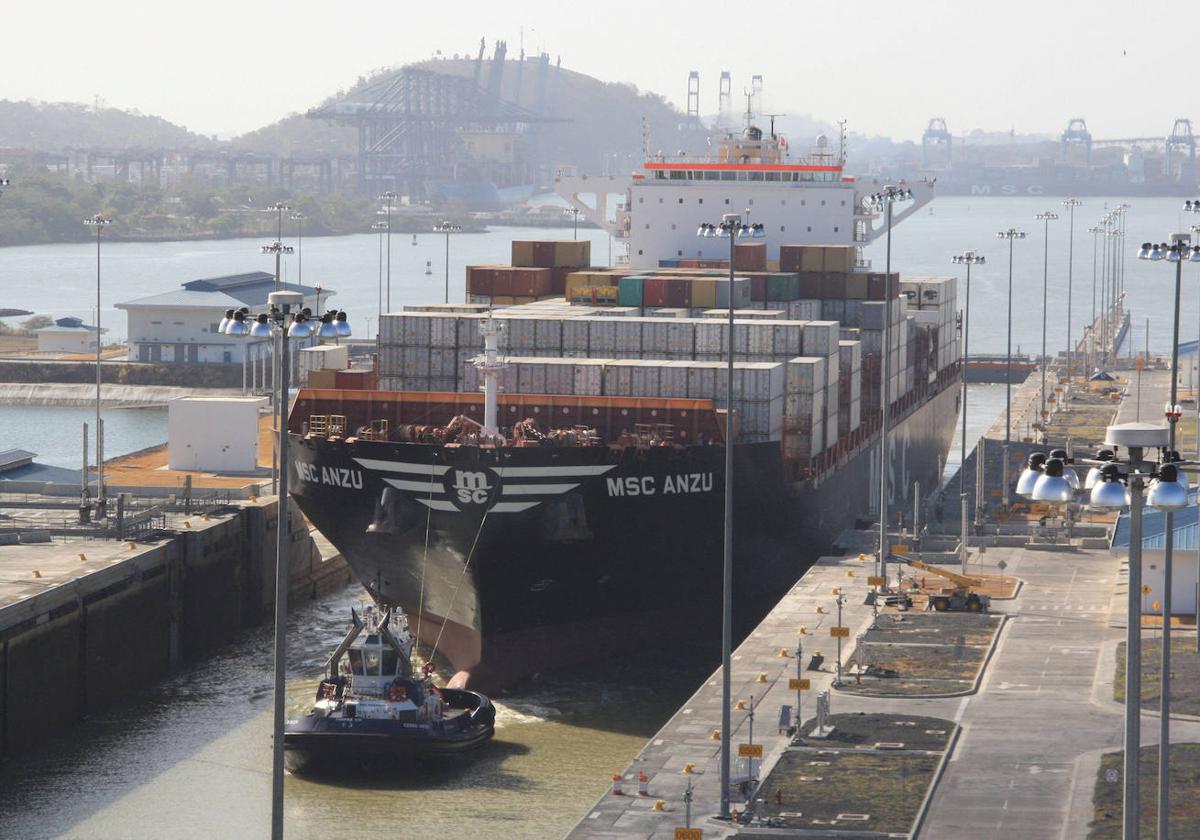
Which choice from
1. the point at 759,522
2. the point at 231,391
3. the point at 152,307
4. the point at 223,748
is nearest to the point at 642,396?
the point at 759,522

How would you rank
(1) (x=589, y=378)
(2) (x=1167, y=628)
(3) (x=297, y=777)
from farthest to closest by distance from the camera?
(1) (x=589, y=378) → (3) (x=297, y=777) → (2) (x=1167, y=628)

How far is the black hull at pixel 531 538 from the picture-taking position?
3756 centimetres

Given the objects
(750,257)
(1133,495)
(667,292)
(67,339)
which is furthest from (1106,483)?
(67,339)

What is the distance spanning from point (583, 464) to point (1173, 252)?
11590mm

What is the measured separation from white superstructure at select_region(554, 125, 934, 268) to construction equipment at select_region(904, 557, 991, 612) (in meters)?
24.3

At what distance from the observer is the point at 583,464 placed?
125 feet

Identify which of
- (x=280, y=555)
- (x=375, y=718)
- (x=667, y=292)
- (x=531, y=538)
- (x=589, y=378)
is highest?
(x=667, y=292)

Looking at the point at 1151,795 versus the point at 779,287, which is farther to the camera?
the point at 779,287

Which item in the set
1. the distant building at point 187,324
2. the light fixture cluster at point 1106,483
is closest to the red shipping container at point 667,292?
the light fixture cluster at point 1106,483

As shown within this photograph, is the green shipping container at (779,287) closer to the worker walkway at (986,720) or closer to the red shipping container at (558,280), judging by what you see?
the red shipping container at (558,280)

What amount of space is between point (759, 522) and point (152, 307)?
62444 mm

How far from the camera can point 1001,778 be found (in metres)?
28.7

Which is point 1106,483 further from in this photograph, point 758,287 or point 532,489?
point 758,287

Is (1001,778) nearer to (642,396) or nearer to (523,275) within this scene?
(642,396)
